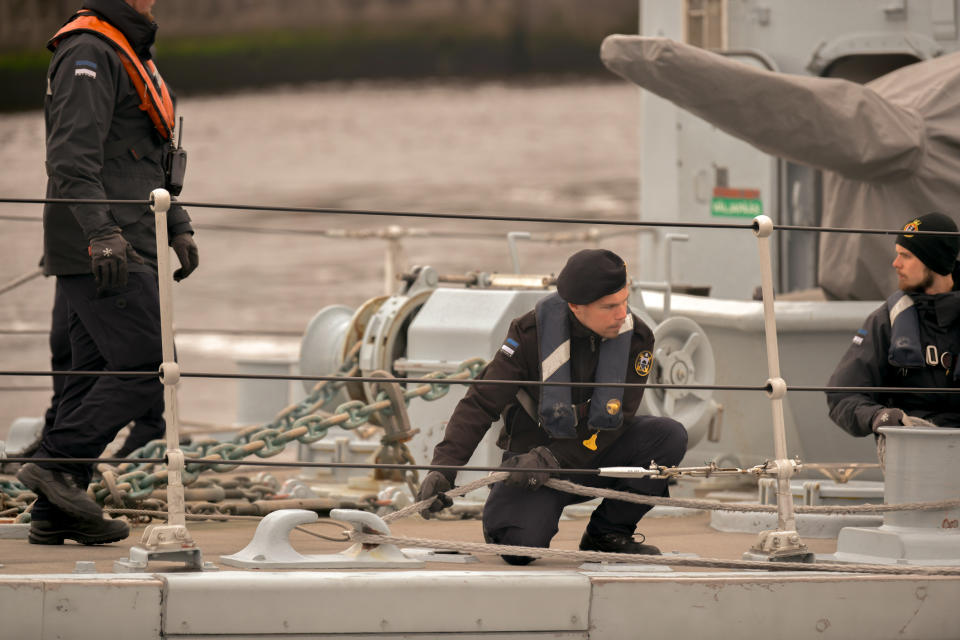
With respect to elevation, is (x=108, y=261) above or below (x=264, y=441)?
above

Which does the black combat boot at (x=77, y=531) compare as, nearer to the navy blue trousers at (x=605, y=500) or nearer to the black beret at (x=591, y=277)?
the navy blue trousers at (x=605, y=500)

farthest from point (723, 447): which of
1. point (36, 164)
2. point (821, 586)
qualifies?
point (36, 164)

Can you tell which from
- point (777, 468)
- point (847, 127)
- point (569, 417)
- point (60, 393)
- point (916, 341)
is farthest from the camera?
point (847, 127)

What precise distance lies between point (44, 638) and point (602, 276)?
154 centimetres

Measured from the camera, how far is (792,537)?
143 inches

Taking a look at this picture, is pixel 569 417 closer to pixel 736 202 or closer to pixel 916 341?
pixel 916 341

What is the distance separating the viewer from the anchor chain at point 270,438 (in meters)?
4.58

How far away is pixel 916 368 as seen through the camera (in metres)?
4.22

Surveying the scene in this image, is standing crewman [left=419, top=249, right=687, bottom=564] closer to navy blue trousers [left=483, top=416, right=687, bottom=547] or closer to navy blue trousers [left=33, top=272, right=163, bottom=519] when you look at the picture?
navy blue trousers [left=483, top=416, right=687, bottom=547]

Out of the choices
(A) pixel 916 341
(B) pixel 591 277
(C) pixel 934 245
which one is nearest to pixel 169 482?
(B) pixel 591 277

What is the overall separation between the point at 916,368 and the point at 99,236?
227 centimetres

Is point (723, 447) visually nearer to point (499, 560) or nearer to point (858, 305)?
point (858, 305)

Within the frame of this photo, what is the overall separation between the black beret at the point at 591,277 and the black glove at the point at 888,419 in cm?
86

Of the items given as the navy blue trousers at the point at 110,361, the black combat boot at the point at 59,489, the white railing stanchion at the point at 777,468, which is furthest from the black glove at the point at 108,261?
the white railing stanchion at the point at 777,468
